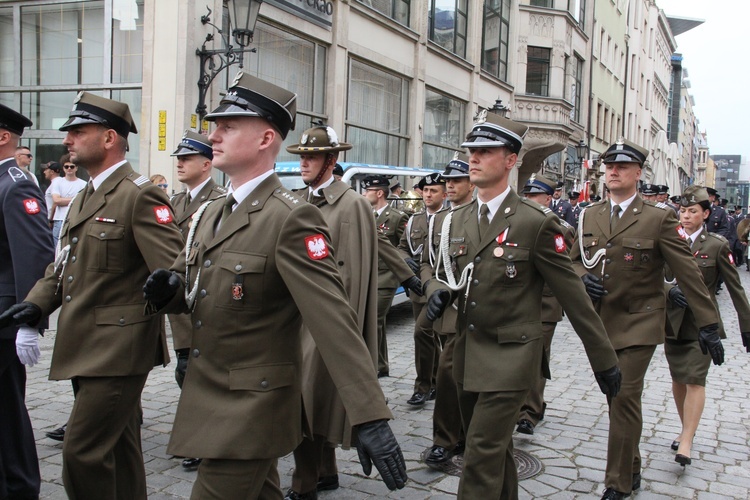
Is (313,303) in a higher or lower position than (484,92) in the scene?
lower

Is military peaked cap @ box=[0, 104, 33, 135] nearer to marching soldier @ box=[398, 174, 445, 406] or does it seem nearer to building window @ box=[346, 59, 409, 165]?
marching soldier @ box=[398, 174, 445, 406]

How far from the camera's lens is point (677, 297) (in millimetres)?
5305

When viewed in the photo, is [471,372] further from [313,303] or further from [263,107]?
[263,107]

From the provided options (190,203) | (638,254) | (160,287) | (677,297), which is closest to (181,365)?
(160,287)

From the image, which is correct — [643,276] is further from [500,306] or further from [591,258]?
[500,306]

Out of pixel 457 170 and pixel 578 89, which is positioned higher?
pixel 578 89

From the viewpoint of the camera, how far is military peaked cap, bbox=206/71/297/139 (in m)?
2.73

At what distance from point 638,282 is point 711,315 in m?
0.50

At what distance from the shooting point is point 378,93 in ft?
62.7

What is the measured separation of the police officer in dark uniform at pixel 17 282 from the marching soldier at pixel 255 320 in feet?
4.47

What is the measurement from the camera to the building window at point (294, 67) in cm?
1448

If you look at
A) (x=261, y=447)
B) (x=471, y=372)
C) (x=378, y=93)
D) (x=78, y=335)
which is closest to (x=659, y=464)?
(x=471, y=372)

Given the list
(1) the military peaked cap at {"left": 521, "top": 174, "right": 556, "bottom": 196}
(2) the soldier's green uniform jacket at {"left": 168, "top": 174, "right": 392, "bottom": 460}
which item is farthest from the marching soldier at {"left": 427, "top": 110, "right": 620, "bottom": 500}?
(1) the military peaked cap at {"left": 521, "top": 174, "right": 556, "bottom": 196}

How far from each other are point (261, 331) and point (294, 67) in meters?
13.7
